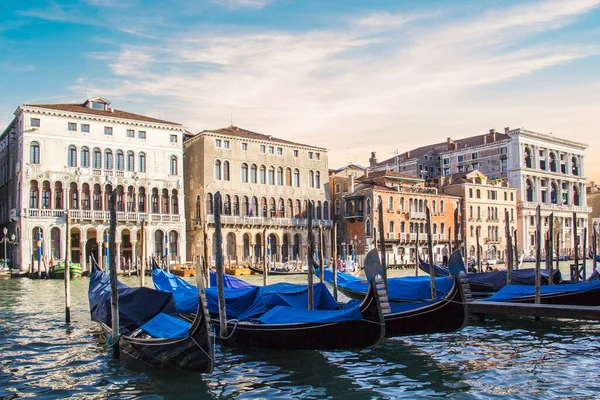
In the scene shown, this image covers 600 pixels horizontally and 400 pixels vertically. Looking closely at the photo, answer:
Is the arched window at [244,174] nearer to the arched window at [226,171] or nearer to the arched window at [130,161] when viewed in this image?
the arched window at [226,171]

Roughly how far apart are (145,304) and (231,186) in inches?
864

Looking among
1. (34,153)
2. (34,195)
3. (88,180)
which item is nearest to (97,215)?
(88,180)

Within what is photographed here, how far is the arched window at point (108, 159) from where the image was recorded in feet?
86.5

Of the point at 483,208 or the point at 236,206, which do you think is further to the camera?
the point at 483,208

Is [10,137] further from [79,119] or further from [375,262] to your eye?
[375,262]

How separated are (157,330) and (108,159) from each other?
2123 centimetres

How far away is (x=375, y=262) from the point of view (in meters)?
6.55

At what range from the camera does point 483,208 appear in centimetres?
3681

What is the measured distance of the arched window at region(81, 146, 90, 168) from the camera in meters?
25.8

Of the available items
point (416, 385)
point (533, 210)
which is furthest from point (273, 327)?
point (533, 210)

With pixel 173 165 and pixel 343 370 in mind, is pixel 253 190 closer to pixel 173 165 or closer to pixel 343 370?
pixel 173 165

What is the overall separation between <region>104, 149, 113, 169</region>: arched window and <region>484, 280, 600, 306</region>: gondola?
20243mm

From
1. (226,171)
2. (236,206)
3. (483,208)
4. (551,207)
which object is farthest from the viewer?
(551,207)

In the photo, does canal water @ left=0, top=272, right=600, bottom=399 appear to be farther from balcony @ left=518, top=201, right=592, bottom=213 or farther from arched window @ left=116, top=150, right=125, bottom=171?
balcony @ left=518, top=201, right=592, bottom=213
